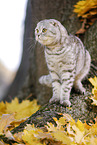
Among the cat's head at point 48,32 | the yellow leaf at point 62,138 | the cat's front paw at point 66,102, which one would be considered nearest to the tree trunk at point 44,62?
the cat's front paw at point 66,102

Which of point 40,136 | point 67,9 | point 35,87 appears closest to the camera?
point 40,136

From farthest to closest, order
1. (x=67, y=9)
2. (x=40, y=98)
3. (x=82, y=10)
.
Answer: (x=40, y=98) < (x=67, y=9) < (x=82, y=10)

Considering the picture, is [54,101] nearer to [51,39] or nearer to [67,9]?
[51,39]

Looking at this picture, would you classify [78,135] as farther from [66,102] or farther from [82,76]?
[82,76]

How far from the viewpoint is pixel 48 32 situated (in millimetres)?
1776

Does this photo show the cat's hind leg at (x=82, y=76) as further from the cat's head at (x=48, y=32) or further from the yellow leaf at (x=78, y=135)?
the yellow leaf at (x=78, y=135)

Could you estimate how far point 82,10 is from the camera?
265 centimetres

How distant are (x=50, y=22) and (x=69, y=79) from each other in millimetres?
666

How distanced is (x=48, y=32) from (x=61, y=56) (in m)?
0.31

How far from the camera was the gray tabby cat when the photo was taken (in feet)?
5.87

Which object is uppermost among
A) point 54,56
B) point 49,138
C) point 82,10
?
point 82,10

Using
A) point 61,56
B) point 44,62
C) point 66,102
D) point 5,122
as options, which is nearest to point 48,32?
point 61,56

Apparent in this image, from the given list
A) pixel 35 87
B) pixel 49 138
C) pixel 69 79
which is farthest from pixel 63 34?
pixel 35 87

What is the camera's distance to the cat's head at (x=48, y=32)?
1.76m
